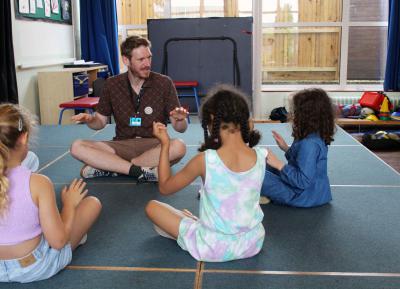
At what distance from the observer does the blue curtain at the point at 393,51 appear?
5.92 m

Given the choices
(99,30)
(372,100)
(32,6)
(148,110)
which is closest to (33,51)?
(32,6)

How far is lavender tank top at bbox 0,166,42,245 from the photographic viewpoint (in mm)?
1456

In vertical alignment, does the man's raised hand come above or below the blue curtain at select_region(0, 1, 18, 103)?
below

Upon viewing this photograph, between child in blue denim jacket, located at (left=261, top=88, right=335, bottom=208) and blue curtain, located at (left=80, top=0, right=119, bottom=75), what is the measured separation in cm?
444

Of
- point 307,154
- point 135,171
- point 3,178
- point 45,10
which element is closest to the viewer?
point 3,178

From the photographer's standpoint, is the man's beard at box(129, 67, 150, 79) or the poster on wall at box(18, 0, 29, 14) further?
the poster on wall at box(18, 0, 29, 14)

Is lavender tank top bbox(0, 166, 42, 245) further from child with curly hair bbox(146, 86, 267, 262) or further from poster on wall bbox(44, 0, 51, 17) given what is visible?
poster on wall bbox(44, 0, 51, 17)

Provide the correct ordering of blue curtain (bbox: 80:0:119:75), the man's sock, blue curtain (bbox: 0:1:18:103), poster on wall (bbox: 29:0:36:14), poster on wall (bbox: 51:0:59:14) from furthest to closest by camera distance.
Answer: blue curtain (bbox: 80:0:119:75) → poster on wall (bbox: 51:0:59:14) → poster on wall (bbox: 29:0:36:14) → blue curtain (bbox: 0:1:18:103) → the man's sock

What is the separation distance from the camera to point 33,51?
204 inches

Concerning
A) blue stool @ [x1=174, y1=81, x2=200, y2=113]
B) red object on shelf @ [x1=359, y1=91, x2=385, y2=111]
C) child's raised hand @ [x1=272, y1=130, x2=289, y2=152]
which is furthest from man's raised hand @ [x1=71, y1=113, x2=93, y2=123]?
red object on shelf @ [x1=359, y1=91, x2=385, y2=111]

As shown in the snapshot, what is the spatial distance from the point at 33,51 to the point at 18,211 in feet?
13.4

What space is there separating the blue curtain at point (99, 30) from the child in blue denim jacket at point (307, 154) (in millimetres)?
4435

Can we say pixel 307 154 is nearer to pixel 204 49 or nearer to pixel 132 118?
pixel 132 118

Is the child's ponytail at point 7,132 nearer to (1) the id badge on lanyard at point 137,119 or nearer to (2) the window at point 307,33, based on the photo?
(1) the id badge on lanyard at point 137,119
